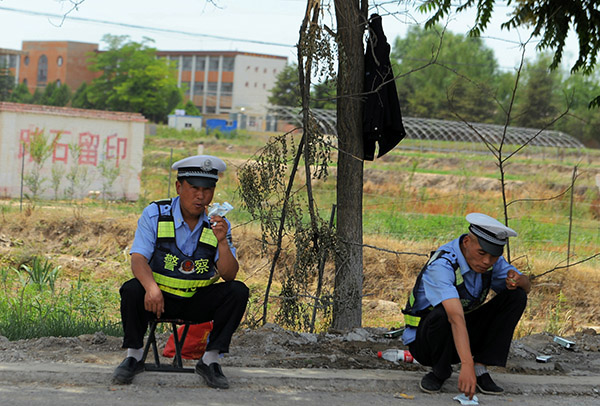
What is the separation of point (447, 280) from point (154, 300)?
1.72 meters

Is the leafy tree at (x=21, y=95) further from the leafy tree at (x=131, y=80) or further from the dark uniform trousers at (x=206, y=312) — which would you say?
the dark uniform trousers at (x=206, y=312)

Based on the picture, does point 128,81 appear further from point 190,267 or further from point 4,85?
point 190,267

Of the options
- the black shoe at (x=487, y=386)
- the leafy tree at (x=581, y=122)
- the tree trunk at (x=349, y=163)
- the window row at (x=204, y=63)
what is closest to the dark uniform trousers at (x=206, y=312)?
the black shoe at (x=487, y=386)

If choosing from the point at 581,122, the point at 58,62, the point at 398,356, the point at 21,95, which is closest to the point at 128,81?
the point at 21,95

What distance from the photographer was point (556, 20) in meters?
7.41

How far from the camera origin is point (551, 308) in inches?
458

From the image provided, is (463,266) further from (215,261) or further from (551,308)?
(551,308)

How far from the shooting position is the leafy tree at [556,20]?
727 centimetres

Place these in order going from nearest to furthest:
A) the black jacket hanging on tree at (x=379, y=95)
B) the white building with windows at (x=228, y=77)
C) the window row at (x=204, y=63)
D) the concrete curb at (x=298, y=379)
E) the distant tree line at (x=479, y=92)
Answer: the concrete curb at (x=298, y=379) → the black jacket hanging on tree at (x=379, y=95) → the distant tree line at (x=479, y=92) → the white building with windows at (x=228, y=77) → the window row at (x=204, y=63)

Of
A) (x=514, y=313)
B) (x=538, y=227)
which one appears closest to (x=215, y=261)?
(x=514, y=313)

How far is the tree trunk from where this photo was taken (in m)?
6.50

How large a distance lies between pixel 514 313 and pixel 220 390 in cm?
189

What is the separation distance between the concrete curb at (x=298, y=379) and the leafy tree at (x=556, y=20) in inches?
133

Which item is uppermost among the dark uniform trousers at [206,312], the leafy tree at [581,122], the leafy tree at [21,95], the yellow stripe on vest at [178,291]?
the leafy tree at [581,122]
